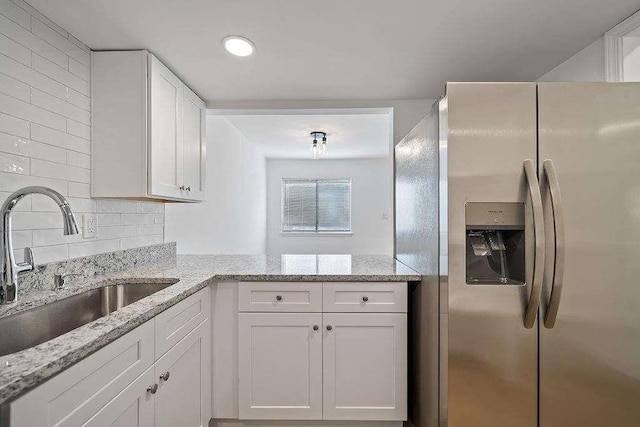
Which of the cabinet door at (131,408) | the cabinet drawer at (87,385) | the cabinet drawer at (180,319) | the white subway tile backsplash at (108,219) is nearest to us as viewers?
the cabinet drawer at (87,385)

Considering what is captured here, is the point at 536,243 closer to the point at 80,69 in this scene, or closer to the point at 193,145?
the point at 193,145

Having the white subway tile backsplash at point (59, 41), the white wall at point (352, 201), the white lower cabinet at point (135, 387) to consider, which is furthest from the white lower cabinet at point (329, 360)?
the white wall at point (352, 201)

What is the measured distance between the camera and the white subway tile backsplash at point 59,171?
4.38 ft

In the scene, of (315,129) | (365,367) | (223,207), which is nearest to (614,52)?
(365,367)

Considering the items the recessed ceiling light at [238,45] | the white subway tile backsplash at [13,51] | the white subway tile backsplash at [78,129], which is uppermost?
the recessed ceiling light at [238,45]

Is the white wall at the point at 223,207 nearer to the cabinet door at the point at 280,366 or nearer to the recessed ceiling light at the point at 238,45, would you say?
the cabinet door at the point at 280,366

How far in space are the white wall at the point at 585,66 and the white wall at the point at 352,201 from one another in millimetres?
4691

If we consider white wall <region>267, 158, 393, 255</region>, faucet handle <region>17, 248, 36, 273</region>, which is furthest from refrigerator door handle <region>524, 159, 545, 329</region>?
white wall <region>267, 158, 393, 255</region>

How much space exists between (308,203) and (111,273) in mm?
5150

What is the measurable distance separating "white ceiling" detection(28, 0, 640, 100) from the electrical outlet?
898mm

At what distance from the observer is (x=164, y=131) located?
1.76 metres

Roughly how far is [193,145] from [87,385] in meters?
1.63

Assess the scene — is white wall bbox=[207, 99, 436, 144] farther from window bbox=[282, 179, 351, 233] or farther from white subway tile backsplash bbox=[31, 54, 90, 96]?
window bbox=[282, 179, 351, 233]

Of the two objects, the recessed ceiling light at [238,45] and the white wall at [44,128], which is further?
the recessed ceiling light at [238,45]
